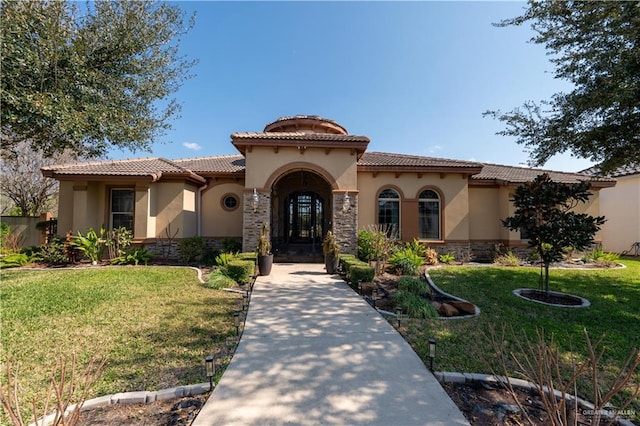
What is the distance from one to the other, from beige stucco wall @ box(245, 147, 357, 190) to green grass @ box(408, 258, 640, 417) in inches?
222

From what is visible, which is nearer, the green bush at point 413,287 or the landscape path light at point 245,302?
the landscape path light at point 245,302

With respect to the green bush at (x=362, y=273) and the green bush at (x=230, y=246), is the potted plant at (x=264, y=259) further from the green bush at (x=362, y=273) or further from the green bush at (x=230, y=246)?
the green bush at (x=230, y=246)

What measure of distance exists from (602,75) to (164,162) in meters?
17.8

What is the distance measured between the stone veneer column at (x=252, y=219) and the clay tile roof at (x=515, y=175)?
1127 cm

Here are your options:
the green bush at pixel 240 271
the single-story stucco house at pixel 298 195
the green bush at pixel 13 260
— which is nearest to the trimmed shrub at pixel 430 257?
the single-story stucco house at pixel 298 195

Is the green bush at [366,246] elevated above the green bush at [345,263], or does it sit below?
above

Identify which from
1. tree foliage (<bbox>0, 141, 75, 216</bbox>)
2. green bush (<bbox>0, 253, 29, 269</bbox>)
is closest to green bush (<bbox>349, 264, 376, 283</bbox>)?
green bush (<bbox>0, 253, 29, 269</bbox>)

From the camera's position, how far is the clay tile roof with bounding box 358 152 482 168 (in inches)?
562

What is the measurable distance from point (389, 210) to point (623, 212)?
53.2 feet

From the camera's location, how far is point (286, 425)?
123 inches

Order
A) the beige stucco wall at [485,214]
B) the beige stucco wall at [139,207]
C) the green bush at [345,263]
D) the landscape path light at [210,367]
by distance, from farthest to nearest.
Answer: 1. the beige stucco wall at [485,214]
2. the beige stucco wall at [139,207]
3. the green bush at [345,263]
4. the landscape path light at [210,367]

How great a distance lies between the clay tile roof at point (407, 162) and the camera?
14273mm

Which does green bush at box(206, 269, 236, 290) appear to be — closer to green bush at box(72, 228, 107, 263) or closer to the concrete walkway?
the concrete walkway

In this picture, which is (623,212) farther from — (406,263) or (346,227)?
(346,227)
